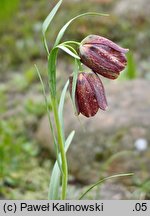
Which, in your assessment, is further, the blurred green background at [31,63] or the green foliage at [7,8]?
the green foliage at [7,8]

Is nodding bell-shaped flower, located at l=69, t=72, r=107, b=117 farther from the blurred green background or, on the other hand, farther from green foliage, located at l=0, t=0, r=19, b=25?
green foliage, located at l=0, t=0, r=19, b=25

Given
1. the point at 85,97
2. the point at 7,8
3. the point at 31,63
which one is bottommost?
the point at 85,97

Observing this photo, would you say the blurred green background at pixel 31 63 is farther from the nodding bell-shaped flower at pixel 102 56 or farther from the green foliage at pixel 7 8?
the nodding bell-shaped flower at pixel 102 56

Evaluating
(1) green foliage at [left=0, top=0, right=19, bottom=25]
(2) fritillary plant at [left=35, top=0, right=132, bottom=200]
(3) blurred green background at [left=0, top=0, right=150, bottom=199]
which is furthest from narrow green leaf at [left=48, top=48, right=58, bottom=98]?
(1) green foliage at [left=0, top=0, right=19, bottom=25]

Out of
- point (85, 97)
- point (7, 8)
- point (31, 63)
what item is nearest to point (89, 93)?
point (85, 97)

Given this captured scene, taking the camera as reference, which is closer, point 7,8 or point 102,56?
point 102,56

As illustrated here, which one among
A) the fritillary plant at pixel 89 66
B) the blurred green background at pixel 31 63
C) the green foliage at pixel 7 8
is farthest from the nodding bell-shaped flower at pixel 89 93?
the green foliage at pixel 7 8

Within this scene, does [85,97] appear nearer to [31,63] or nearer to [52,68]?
[52,68]
